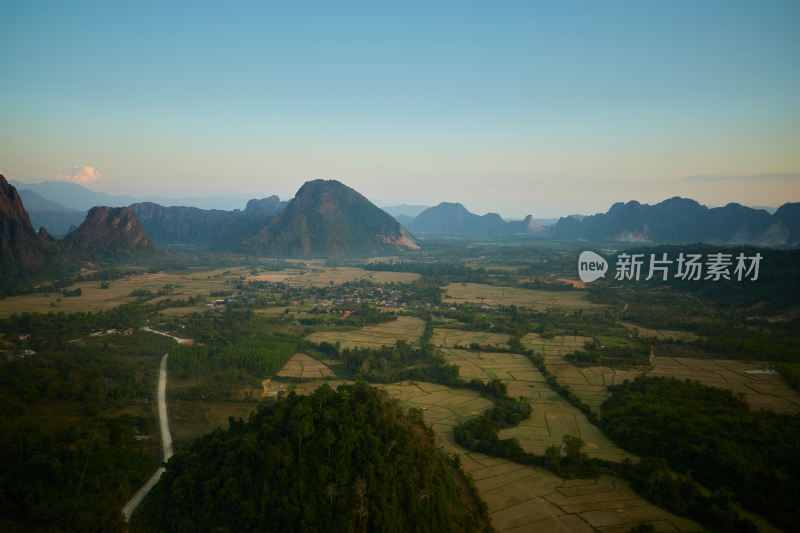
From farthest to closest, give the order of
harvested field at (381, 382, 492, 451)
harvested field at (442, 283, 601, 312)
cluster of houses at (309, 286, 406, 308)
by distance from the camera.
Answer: cluster of houses at (309, 286, 406, 308)
harvested field at (442, 283, 601, 312)
harvested field at (381, 382, 492, 451)

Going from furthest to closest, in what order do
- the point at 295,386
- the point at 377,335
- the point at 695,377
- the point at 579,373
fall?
the point at 377,335
the point at 579,373
the point at 695,377
the point at 295,386

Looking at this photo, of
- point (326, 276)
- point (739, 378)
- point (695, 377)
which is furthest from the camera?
point (326, 276)

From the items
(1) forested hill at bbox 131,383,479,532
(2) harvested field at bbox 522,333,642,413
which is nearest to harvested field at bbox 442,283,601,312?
(2) harvested field at bbox 522,333,642,413

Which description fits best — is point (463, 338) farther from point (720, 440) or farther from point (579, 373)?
point (720, 440)

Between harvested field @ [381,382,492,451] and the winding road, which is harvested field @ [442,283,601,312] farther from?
the winding road

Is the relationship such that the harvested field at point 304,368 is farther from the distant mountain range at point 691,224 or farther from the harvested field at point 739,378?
the distant mountain range at point 691,224

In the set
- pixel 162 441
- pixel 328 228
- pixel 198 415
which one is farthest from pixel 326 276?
pixel 162 441
